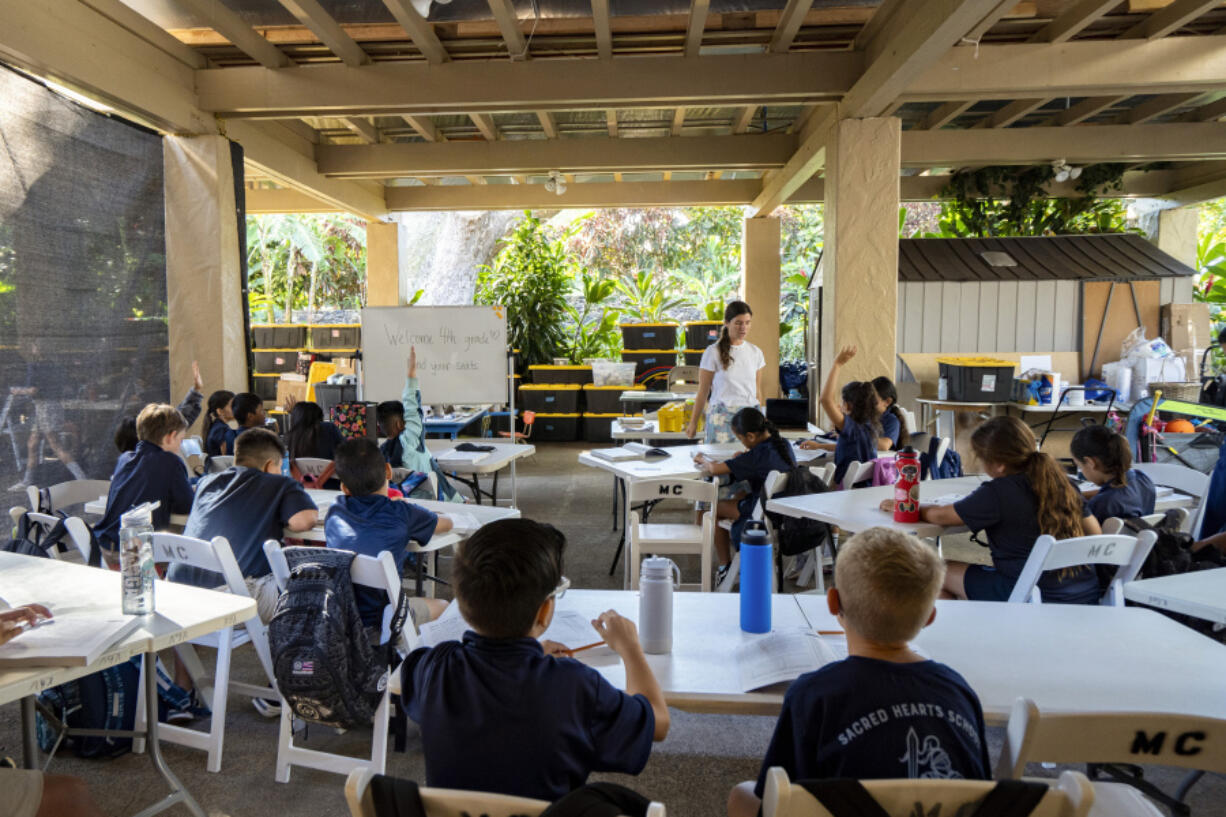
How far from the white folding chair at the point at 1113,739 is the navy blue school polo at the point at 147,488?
3.42m

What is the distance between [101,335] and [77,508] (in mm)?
1234

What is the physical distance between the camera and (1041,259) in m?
9.84

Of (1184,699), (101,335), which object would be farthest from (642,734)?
(101,335)

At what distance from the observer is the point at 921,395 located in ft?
30.5

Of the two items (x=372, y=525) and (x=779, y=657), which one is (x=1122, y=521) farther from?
(x=372, y=525)

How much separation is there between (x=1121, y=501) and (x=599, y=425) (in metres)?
8.42

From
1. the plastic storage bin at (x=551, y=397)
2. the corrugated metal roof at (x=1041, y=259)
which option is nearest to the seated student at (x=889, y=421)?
the corrugated metal roof at (x=1041, y=259)

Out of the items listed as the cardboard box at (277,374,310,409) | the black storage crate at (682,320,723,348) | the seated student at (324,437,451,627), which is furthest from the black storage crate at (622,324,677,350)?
the seated student at (324,437,451,627)

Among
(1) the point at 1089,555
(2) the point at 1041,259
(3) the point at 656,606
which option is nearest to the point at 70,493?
(3) the point at 656,606

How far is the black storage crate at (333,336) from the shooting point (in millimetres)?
13477

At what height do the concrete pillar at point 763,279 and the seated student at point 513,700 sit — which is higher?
the concrete pillar at point 763,279

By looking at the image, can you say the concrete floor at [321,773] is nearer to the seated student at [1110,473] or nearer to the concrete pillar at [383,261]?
the seated student at [1110,473]

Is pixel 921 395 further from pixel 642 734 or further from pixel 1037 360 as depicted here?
pixel 642 734

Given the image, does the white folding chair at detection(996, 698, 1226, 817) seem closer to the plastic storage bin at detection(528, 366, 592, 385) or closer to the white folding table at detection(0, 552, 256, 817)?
the white folding table at detection(0, 552, 256, 817)
